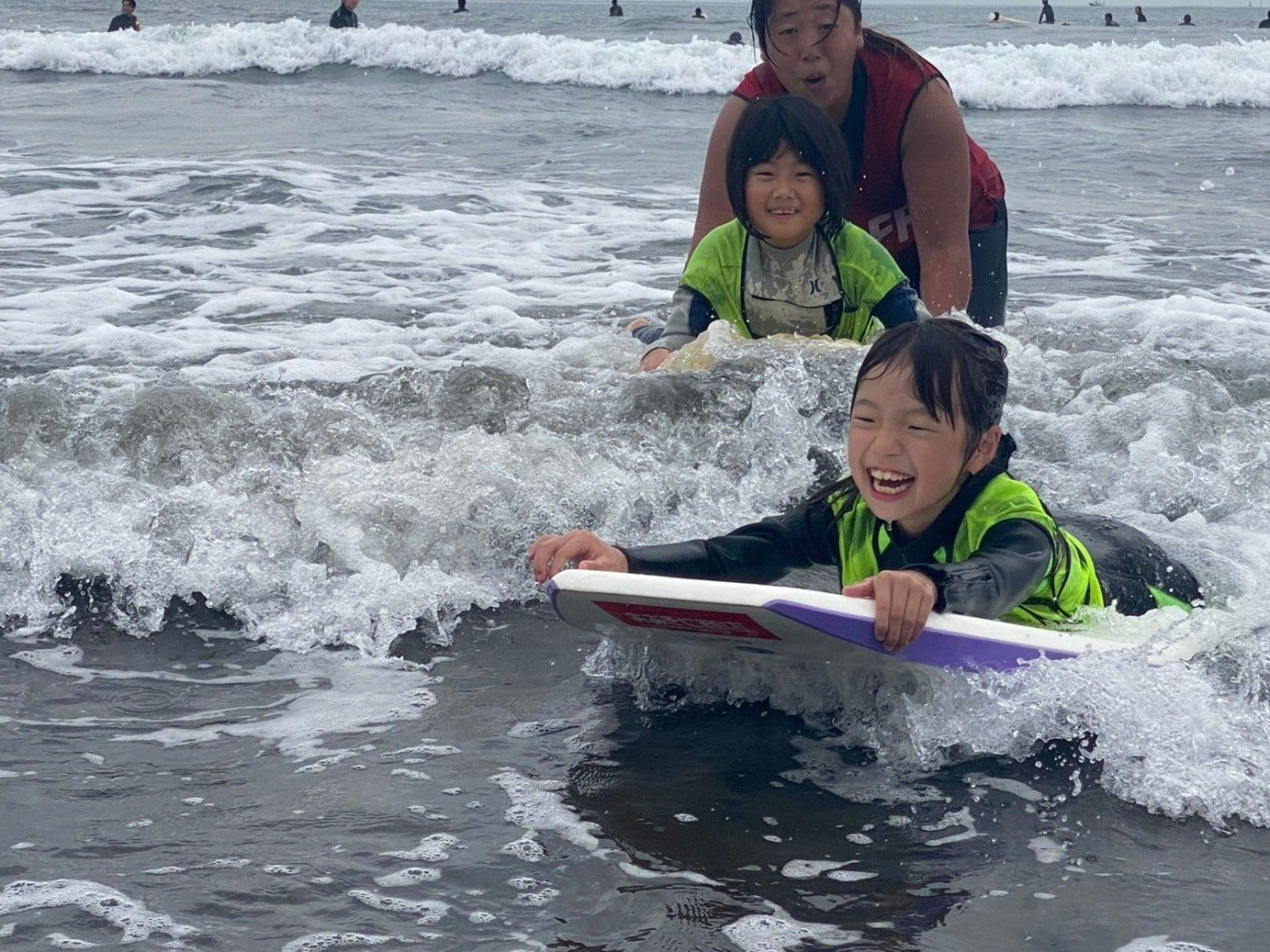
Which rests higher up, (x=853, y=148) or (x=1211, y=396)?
(x=853, y=148)

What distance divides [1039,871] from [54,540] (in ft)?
8.77

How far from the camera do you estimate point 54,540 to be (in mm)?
3939

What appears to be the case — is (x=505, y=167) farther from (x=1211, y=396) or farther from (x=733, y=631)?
(x=733, y=631)

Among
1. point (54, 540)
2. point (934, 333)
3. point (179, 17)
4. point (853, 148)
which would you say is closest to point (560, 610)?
point (934, 333)

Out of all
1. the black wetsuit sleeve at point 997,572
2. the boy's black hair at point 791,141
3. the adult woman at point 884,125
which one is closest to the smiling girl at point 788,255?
the boy's black hair at point 791,141

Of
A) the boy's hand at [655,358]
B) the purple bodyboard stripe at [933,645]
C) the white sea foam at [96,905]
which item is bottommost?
the white sea foam at [96,905]

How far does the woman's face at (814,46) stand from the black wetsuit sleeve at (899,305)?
0.59 m

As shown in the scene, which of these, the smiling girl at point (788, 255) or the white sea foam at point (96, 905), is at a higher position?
the smiling girl at point (788, 255)

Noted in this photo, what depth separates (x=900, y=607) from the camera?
8.93 feet

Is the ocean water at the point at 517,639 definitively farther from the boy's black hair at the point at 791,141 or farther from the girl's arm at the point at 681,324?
the boy's black hair at the point at 791,141

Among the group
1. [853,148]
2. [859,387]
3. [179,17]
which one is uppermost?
[179,17]

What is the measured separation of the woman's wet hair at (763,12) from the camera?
4645 millimetres

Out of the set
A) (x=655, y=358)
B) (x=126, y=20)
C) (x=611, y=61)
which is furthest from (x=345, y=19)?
(x=655, y=358)

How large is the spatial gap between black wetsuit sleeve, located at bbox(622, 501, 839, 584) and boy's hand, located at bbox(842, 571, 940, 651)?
52cm
